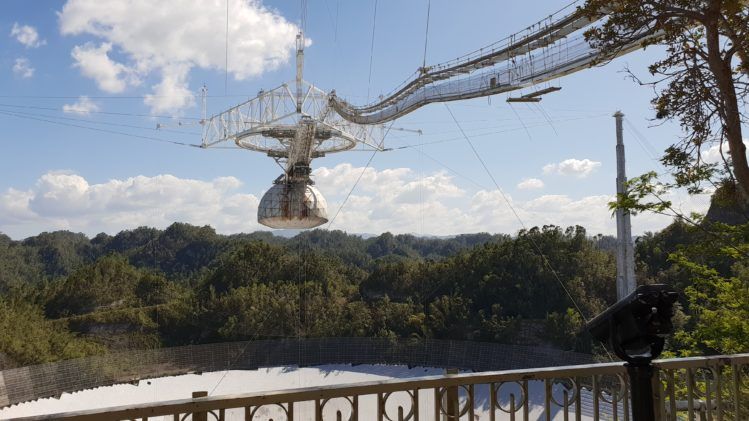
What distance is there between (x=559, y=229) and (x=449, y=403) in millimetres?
29615

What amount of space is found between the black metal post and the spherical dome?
15641mm

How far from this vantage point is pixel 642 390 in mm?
2646

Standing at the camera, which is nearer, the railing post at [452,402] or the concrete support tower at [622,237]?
the railing post at [452,402]

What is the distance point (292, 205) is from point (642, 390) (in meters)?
15.8

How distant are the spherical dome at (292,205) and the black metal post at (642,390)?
15.6m

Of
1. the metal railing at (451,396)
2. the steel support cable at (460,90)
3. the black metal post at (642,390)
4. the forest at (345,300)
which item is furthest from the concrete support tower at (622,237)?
the black metal post at (642,390)

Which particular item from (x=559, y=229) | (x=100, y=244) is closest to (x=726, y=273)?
(x=559, y=229)

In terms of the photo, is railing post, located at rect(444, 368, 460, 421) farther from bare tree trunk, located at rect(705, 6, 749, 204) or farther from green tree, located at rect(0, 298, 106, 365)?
green tree, located at rect(0, 298, 106, 365)

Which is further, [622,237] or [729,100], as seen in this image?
[622,237]

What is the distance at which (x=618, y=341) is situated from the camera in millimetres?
2607

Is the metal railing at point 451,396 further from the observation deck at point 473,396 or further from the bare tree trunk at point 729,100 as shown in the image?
the bare tree trunk at point 729,100

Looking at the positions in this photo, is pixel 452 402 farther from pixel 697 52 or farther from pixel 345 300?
pixel 345 300

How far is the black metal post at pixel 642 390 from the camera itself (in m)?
2.63

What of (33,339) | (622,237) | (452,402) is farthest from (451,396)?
(33,339)
